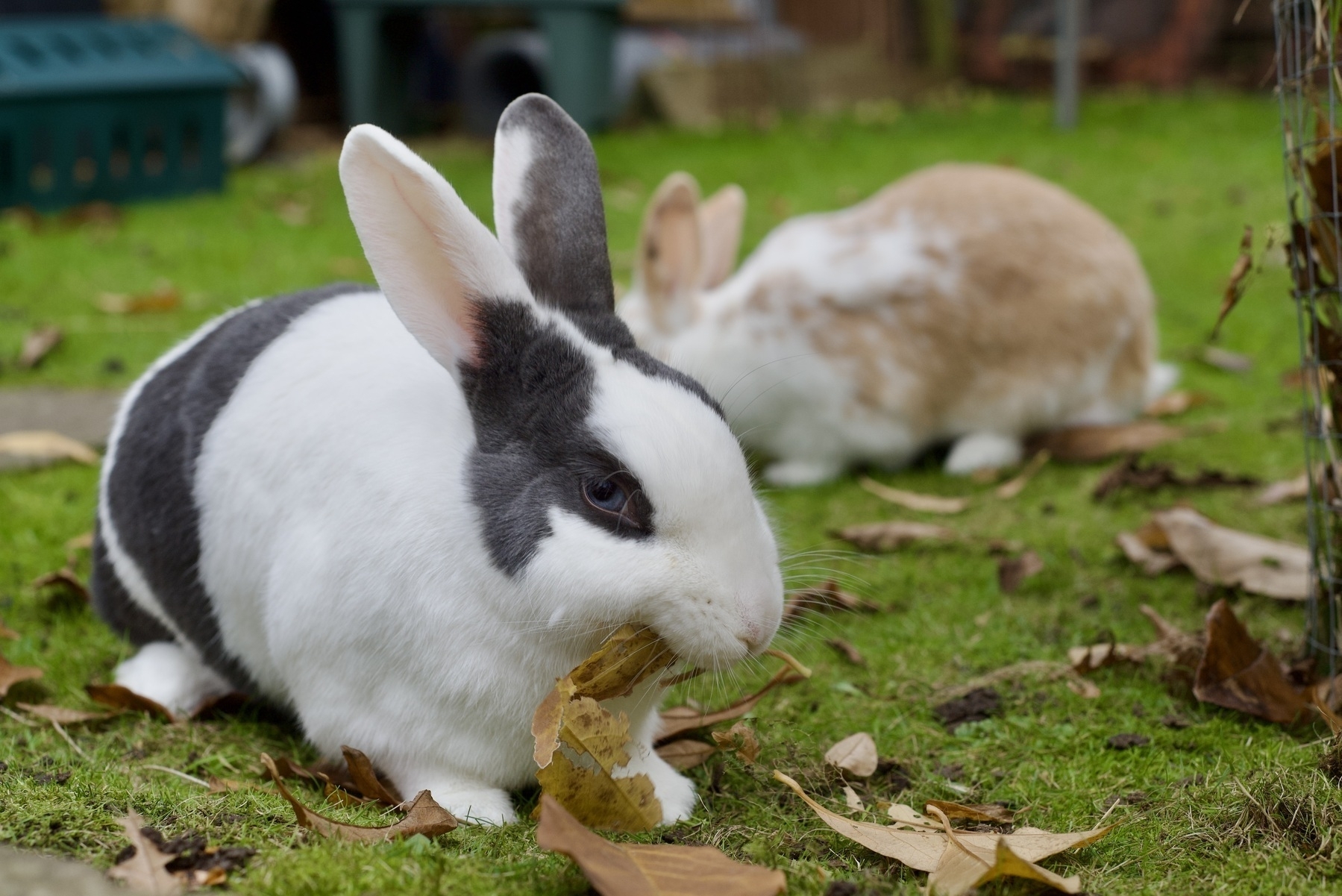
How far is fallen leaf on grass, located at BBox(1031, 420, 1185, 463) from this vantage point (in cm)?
451

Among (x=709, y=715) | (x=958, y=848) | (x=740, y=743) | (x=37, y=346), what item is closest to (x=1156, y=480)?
(x=709, y=715)

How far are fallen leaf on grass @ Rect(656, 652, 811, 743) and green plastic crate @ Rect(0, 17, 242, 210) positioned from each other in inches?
234

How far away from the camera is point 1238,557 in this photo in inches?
127

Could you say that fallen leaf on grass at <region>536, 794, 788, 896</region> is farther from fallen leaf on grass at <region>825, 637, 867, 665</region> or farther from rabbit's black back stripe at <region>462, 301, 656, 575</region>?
fallen leaf on grass at <region>825, 637, 867, 665</region>

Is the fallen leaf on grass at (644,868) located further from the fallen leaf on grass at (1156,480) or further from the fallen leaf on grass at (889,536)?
the fallen leaf on grass at (1156,480)

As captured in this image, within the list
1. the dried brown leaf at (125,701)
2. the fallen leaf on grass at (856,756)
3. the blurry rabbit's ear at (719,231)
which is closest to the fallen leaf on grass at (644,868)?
the fallen leaf on grass at (856,756)

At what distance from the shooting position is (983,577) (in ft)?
11.4

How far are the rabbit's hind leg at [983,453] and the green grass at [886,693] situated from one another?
122 millimetres

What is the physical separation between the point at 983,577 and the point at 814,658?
2.33 feet

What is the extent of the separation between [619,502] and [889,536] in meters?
1.91

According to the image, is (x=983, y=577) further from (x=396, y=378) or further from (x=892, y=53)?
(x=892, y=53)

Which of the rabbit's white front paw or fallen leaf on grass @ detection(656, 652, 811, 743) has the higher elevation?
fallen leaf on grass @ detection(656, 652, 811, 743)

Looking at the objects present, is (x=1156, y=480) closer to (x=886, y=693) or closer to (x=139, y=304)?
(x=886, y=693)

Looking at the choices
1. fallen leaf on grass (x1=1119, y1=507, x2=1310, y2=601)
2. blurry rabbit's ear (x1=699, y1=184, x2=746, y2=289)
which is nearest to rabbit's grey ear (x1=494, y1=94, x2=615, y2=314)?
fallen leaf on grass (x1=1119, y1=507, x2=1310, y2=601)
